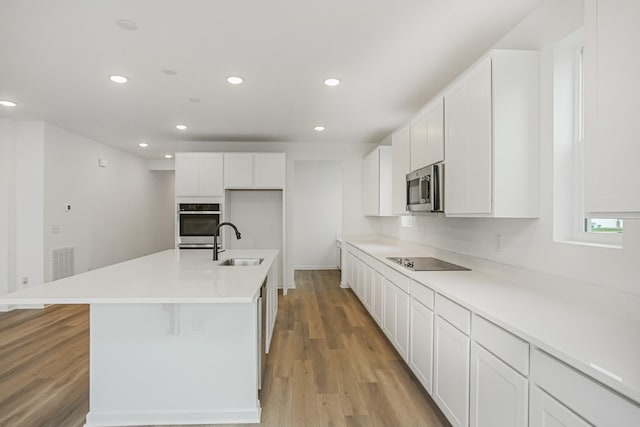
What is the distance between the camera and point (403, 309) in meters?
2.90

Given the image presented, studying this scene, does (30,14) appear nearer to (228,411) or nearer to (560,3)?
(228,411)

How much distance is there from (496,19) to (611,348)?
79.3 inches

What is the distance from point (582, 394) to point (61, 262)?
20.6ft

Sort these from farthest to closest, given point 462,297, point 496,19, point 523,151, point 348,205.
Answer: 1. point 348,205
2. point 496,19
3. point 523,151
4. point 462,297

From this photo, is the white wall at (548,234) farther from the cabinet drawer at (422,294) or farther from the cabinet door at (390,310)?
the cabinet door at (390,310)

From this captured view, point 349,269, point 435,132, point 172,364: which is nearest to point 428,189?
point 435,132

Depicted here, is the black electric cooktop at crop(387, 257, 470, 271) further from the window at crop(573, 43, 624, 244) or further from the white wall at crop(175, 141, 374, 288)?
the white wall at crop(175, 141, 374, 288)

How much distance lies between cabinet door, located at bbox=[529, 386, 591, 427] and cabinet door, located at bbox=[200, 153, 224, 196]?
16.3 feet

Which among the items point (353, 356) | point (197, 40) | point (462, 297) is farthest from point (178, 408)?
point (197, 40)

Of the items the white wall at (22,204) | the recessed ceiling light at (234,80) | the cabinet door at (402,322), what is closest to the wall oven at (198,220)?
the white wall at (22,204)

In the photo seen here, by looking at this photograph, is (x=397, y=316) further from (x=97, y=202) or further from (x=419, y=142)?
(x=97, y=202)

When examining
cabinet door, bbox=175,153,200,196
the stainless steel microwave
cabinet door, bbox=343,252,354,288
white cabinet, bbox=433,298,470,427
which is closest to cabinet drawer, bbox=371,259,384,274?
the stainless steel microwave

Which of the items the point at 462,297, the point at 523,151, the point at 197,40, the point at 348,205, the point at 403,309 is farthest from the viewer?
the point at 348,205

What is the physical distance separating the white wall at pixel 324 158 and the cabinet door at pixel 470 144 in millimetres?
3485
